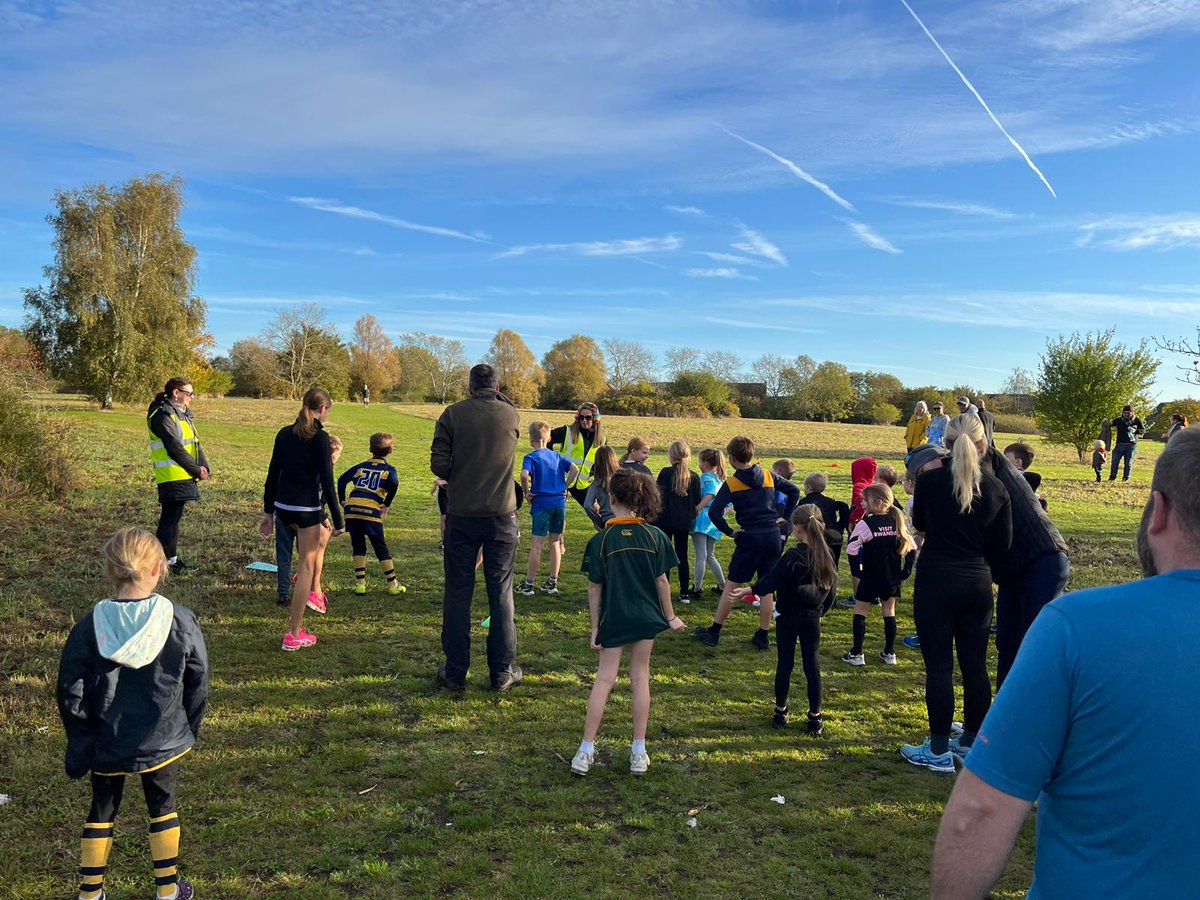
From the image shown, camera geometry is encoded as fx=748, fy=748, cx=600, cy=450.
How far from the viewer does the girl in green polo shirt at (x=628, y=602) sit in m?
4.73

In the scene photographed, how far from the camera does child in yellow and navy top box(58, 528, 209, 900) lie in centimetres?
329

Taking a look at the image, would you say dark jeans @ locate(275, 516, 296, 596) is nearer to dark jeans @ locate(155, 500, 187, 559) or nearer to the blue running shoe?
dark jeans @ locate(155, 500, 187, 559)

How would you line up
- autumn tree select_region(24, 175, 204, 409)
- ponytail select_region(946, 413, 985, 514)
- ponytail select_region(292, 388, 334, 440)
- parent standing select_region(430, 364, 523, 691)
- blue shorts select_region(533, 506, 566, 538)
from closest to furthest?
ponytail select_region(946, 413, 985, 514) → parent standing select_region(430, 364, 523, 691) → ponytail select_region(292, 388, 334, 440) → blue shorts select_region(533, 506, 566, 538) → autumn tree select_region(24, 175, 204, 409)

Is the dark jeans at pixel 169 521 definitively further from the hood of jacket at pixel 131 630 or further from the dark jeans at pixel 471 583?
the hood of jacket at pixel 131 630

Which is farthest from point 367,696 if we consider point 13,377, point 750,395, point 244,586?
point 750,395

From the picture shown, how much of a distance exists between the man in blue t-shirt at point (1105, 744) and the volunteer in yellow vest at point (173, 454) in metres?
8.34

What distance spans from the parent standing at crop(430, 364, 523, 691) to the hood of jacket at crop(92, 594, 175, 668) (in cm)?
259

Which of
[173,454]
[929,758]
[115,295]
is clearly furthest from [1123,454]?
[115,295]

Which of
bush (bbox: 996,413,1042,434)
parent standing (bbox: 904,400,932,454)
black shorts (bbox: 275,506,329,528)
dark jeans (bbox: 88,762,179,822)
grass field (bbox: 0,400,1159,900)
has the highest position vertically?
bush (bbox: 996,413,1042,434)

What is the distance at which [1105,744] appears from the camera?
1489 mm

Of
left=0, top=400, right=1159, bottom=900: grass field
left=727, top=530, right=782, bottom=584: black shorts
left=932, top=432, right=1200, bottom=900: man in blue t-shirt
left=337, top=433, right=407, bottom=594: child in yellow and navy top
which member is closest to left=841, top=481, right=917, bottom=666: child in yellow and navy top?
left=0, top=400, right=1159, bottom=900: grass field

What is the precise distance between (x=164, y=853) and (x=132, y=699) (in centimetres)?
76

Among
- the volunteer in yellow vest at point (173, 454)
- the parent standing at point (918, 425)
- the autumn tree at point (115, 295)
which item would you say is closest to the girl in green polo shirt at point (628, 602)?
the volunteer in yellow vest at point (173, 454)

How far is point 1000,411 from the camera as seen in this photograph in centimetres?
6300
